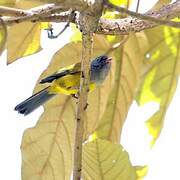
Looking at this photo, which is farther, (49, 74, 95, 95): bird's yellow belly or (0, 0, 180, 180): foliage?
(49, 74, 95, 95): bird's yellow belly

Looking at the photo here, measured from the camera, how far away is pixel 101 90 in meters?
1.74

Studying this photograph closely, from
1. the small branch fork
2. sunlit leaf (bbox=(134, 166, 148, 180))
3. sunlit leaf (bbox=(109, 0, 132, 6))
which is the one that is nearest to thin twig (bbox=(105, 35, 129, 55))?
sunlit leaf (bbox=(109, 0, 132, 6))

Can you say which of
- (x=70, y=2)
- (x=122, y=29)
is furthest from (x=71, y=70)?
(x=70, y=2)

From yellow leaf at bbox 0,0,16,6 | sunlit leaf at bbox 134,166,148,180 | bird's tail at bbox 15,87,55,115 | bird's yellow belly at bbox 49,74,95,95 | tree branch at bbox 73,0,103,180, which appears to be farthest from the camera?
bird's yellow belly at bbox 49,74,95,95

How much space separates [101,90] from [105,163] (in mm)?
649

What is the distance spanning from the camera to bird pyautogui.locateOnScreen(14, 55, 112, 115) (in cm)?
175

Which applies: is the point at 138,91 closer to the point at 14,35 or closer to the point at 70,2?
the point at 14,35

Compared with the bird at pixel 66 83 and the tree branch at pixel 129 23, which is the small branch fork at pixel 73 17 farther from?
the bird at pixel 66 83

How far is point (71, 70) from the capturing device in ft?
6.00

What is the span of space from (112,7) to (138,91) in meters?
0.95

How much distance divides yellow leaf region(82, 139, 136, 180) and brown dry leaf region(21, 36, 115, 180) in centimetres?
46

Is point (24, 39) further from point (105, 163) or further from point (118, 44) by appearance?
point (105, 163)

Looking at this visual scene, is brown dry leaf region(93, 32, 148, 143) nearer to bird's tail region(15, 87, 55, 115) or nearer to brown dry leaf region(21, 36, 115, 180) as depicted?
brown dry leaf region(21, 36, 115, 180)

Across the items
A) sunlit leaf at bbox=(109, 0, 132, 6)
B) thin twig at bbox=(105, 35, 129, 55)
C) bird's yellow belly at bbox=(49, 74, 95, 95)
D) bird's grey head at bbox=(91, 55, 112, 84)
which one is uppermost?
sunlit leaf at bbox=(109, 0, 132, 6)
